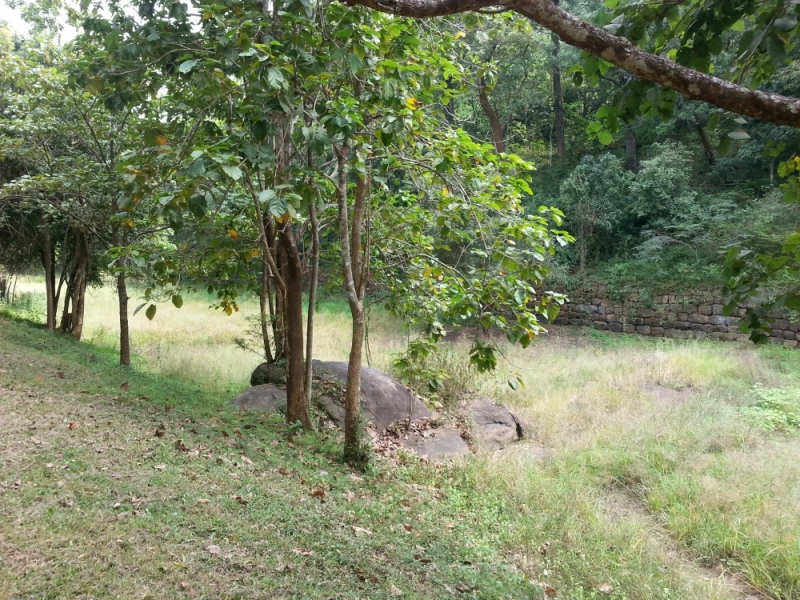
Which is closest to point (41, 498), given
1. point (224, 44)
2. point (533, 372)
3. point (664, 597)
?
point (224, 44)

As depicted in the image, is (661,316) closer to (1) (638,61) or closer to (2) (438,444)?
(2) (438,444)

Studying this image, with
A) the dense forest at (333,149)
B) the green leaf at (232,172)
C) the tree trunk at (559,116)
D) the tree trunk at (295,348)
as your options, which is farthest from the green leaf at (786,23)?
the tree trunk at (559,116)

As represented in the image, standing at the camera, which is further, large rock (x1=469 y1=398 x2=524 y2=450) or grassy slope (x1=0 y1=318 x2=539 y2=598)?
large rock (x1=469 y1=398 x2=524 y2=450)

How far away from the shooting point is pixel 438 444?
7570 mm

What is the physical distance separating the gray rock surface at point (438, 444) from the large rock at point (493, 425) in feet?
1.17

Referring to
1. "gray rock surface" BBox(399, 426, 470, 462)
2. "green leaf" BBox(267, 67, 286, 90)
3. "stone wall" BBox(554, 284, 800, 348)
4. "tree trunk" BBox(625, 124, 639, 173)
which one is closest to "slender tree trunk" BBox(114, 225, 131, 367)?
"gray rock surface" BBox(399, 426, 470, 462)

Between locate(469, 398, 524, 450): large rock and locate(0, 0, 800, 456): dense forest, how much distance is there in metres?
2.26

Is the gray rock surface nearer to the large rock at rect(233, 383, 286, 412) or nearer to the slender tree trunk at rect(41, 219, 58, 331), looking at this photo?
the large rock at rect(233, 383, 286, 412)

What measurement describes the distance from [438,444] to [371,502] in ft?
9.41

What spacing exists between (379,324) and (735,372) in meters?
10.2

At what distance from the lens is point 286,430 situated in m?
6.39

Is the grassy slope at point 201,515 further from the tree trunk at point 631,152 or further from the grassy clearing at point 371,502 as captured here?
the tree trunk at point 631,152

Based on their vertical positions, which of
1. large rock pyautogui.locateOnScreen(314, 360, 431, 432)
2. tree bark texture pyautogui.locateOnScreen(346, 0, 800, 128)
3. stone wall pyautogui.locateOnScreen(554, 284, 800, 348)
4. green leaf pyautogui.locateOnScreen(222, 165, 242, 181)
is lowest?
large rock pyautogui.locateOnScreen(314, 360, 431, 432)

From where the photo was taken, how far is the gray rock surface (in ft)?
23.7
